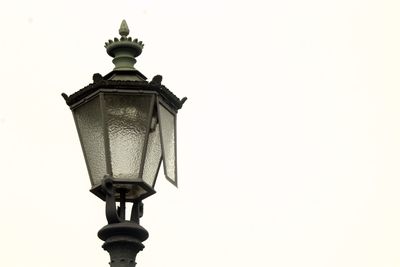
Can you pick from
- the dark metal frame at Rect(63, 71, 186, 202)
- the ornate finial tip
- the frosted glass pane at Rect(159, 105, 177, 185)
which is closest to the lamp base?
the dark metal frame at Rect(63, 71, 186, 202)

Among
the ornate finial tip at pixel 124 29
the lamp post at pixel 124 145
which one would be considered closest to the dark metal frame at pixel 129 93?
the lamp post at pixel 124 145

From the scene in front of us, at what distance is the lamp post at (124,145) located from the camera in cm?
1010

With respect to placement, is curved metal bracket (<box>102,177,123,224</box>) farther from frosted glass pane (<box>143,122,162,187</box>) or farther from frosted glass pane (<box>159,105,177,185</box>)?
frosted glass pane (<box>159,105,177,185</box>)

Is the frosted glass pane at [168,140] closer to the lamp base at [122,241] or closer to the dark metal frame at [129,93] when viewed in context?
the dark metal frame at [129,93]

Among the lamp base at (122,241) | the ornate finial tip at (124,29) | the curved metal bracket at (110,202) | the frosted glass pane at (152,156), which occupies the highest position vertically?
the ornate finial tip at (124,29)

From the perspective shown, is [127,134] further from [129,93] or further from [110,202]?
[110,202]

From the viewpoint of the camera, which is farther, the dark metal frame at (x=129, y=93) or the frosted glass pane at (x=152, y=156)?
the frosted glass pane at (x=152, y=156)

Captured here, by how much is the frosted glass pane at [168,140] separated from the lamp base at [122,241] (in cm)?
53

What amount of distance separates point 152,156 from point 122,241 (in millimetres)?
731

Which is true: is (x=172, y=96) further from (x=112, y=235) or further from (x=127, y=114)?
(x=112, y=235)

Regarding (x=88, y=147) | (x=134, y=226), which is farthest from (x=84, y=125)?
(x=134, y=226)

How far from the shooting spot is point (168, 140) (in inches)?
412

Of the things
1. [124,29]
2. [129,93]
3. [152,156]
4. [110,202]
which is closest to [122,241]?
[110,202]

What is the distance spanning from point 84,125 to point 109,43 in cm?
115
